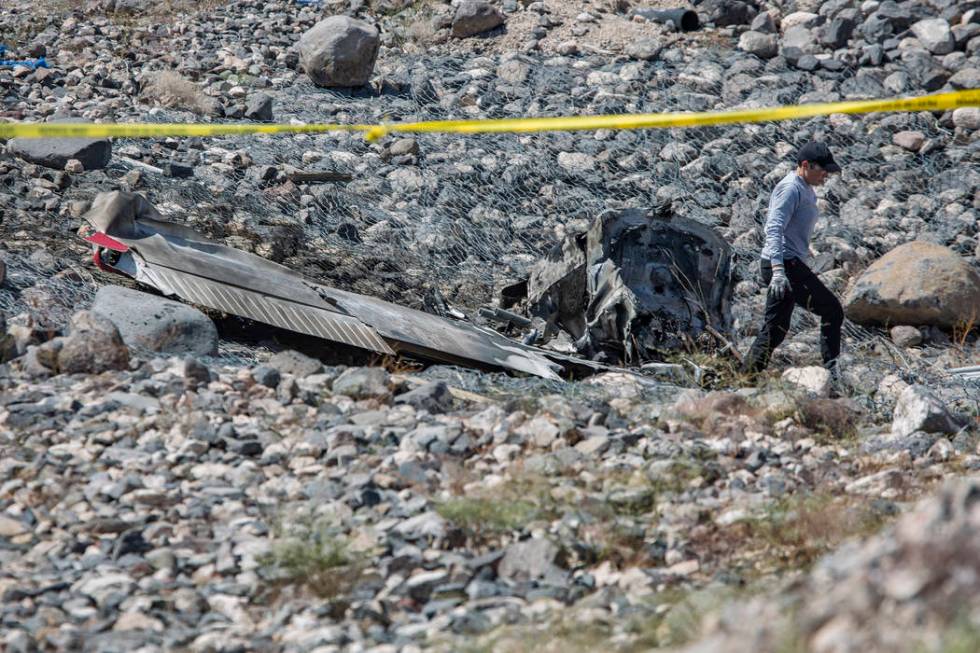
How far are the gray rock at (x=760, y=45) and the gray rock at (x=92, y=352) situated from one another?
7415 mm

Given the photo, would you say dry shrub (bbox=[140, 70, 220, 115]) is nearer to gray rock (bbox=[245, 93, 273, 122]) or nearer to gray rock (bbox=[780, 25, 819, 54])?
gray rock (bbox=[245, 93, 273, 122])

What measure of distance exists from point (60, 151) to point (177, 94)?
1834 millimetres

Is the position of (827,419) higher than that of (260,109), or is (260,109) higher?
(827,419)

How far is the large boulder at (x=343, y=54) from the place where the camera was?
1059 centimetres

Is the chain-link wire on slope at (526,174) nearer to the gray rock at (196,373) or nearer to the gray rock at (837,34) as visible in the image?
the gray rock at (837,34)

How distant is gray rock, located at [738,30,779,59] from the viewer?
36.0 ft

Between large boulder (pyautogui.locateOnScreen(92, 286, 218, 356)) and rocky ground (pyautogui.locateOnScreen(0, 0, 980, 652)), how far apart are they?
13 cm

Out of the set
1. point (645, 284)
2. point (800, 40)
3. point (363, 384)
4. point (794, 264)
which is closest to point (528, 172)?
point (645, 284)

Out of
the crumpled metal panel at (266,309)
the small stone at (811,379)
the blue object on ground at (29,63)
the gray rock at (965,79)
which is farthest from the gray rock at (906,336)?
the blue object on ground at (29,63)

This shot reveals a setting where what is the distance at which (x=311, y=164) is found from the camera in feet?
30.6

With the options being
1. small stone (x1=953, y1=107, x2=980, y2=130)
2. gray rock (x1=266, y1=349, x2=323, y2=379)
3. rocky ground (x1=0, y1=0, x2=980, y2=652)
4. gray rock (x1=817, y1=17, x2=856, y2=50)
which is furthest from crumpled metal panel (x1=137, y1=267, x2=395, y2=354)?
gray rock (x1=817, y1=17, x2=856, y2=50)

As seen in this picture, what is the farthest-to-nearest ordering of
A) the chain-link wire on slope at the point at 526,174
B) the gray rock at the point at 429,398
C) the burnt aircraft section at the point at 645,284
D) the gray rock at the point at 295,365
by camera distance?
the chain-link wire on slope at the point at 526,174
the burnt aircraft section at the point at 645,284
the gray rock at the point at 295,365
the gray rock at the point at 429,398

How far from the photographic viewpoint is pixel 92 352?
17.0ft

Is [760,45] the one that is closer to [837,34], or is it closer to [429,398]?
[837,34]
